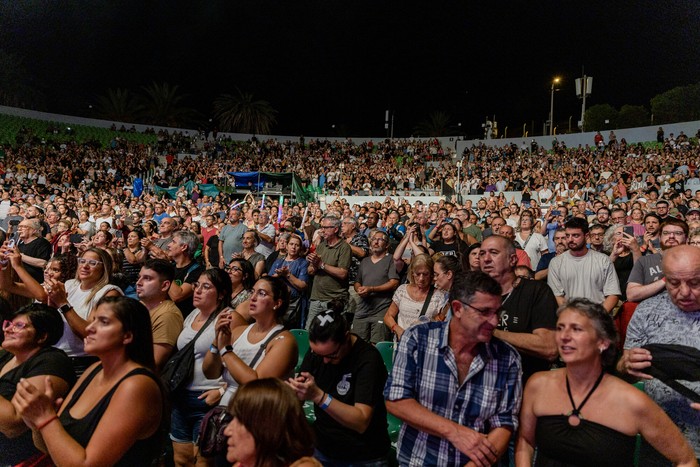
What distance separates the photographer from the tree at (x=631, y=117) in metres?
37.2

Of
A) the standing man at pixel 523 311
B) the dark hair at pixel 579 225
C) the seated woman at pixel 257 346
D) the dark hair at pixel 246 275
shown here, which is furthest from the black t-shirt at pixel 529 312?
the dark hair at pixel 246 275

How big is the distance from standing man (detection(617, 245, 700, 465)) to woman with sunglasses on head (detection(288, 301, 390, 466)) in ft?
4.22

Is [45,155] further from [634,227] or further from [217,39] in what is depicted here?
[217,39]

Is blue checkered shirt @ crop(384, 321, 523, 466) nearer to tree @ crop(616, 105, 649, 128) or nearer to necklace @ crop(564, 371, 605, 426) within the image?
necklace @ crop(564, 371, 605, 426)

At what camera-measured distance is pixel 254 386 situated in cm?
194

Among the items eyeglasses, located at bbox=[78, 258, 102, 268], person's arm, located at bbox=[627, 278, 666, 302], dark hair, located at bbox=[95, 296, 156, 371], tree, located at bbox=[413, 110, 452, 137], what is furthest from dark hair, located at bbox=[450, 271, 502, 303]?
tree, located at bbox=[413, 110, 452, 137]

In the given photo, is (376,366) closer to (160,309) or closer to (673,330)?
(673,330)

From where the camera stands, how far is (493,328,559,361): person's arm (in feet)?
9.39

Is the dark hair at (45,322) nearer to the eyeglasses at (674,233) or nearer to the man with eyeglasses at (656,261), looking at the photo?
the man with eyeglasses at (656,261)

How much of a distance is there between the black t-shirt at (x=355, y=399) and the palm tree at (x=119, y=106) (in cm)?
4209

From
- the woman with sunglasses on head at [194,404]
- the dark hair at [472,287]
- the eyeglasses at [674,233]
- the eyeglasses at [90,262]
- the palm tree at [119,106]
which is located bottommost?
the woman with sunglasses on head at [194,404]

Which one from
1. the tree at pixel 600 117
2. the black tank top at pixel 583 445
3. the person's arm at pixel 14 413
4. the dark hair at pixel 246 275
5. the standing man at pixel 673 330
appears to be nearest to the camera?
the black tank top at pixel 583 445

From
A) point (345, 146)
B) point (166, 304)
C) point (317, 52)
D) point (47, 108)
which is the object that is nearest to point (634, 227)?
point (166, 304)

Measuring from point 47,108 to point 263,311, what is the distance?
2050 inches
